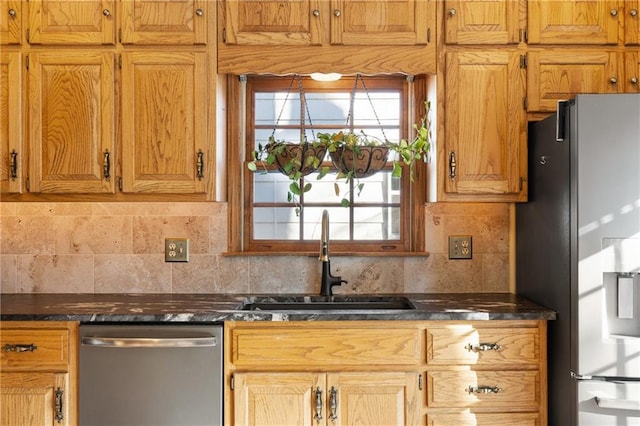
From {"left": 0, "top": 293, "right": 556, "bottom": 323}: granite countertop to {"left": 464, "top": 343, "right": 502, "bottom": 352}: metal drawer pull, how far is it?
100mm

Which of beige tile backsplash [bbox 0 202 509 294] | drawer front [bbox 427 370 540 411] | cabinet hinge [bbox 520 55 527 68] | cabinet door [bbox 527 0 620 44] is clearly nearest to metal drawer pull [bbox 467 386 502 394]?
drawer front [bbox 427 370 540 411]

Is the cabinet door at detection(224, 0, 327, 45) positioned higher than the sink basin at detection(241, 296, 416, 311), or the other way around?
the cabinet door at detection(224, 0, 327, 45)

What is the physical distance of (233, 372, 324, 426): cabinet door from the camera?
6.68ft

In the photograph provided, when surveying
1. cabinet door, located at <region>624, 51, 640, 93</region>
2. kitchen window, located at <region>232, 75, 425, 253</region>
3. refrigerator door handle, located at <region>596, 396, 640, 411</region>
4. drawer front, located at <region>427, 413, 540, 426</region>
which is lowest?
drawer front, located at <region>427, 413, 540, 426</region>

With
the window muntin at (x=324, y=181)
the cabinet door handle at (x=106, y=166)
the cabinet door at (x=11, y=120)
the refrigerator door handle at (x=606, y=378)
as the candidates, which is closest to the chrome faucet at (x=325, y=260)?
the window muntin at (x=324, y=181)

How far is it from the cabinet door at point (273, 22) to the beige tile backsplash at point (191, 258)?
0.79 m

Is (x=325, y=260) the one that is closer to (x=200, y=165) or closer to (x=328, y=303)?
(x=328, y=303)

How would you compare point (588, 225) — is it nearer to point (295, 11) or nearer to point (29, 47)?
point (295, 11)

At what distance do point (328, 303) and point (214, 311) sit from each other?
60cm

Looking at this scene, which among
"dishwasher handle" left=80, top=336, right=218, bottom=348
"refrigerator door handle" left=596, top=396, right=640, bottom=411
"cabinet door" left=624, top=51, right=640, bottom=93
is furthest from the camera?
A: "cabinet door" left=624, top=51, right=640, bottom=93

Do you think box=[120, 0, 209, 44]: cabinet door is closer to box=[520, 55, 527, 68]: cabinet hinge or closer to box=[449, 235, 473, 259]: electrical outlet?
box=[520, 55, 527, 68]: cabinet hinge

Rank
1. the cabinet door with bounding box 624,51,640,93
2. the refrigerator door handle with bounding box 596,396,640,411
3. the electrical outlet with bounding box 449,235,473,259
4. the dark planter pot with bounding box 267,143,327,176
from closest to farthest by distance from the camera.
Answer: the refrigerator door handle with bounding box 596,396,640,411 < the cabinet door with bounding box 624,51,640,93 < the dark planter pot with bounding box 267,143,327,176 < the electrical outlet with bounding box 449,235,473,259

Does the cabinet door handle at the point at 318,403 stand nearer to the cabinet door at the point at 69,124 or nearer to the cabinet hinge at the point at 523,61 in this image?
the cabinet door at the point at 69,124

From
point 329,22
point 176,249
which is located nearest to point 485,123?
point 329,22
